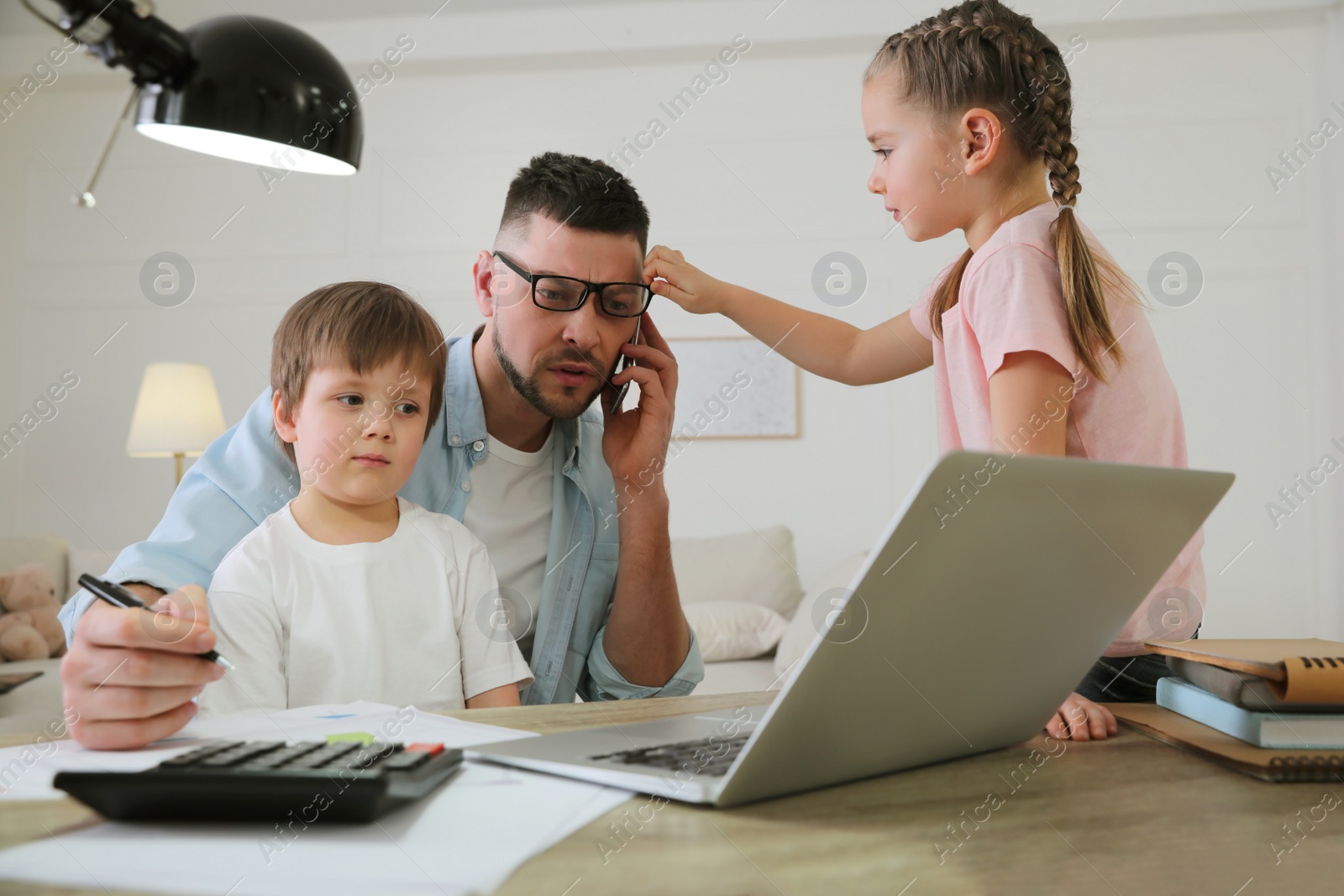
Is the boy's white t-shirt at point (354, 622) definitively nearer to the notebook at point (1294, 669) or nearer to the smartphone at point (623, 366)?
the smartphone at point (623, 366)

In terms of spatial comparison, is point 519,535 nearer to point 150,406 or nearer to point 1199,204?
point 150,406

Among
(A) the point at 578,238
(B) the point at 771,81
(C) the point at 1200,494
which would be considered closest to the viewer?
(C) the point at 1200,494

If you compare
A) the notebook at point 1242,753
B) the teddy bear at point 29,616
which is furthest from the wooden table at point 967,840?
the teddy bear at point 29,616

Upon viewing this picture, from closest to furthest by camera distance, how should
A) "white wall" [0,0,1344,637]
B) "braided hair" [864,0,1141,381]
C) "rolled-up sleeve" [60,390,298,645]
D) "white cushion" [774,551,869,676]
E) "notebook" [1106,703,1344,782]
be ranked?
"notebook" [1106,703,1344,782] → "rolled-up sleeve" [60,390,298,645] → "braided hair" [864,0,1141,381] → "white cushion" [774,551,869,676] → "white wall" [0,0,1344,637]

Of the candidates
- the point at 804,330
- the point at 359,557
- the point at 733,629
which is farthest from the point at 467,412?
the point at 733,629

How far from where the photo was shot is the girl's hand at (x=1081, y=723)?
0.74 meters

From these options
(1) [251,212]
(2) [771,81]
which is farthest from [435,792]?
(1) [251,212]

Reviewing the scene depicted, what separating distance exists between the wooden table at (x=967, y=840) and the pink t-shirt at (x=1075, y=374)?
1.73ft

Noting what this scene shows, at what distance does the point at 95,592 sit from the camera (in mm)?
651

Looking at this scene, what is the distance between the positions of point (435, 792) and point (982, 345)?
2.76 ft

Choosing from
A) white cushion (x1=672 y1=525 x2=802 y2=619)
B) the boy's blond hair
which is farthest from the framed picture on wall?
the boy's blond hair

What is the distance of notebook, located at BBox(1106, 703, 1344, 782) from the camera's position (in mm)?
610

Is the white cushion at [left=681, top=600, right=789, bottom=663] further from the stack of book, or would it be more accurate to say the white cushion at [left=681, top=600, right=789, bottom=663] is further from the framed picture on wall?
the stack of book

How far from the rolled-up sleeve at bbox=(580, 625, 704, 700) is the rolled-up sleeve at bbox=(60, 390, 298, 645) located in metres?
0.50
